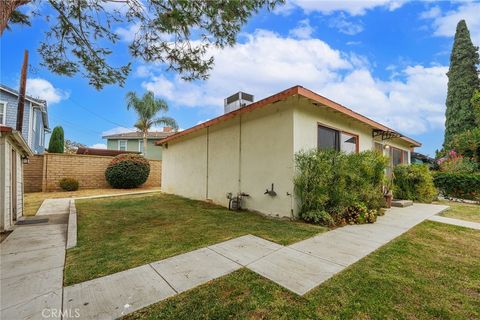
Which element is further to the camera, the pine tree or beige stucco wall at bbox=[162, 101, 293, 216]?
the pine tree

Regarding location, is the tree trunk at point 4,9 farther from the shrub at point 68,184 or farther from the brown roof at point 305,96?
the shrub at point 68,184

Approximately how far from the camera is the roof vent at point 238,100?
7.40 metres

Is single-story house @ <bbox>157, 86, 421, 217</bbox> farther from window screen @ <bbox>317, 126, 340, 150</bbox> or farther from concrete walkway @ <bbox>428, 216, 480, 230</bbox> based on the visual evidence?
concrete walkway @ <bbox>428, 216, 480, 230</bbox>

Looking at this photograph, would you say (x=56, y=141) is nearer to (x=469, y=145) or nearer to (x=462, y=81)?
(x=469, y=145)

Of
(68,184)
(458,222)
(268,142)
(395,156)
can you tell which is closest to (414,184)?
(395,156)

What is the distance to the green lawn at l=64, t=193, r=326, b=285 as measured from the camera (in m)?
2.96

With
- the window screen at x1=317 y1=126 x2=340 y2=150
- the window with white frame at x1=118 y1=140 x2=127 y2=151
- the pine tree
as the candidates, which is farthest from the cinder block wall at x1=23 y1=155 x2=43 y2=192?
the window with white frame at x1=118 y1=140 x2=127 y2=151

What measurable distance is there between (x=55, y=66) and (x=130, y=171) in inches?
335

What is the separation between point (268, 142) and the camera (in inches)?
232

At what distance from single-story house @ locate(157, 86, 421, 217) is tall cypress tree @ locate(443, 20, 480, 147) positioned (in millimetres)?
15288

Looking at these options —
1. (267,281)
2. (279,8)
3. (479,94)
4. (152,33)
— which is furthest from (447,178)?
(152,33)

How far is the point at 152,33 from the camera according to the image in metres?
4.52

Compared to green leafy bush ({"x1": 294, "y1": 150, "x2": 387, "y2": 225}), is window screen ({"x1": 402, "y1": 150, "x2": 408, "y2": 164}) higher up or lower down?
higher up

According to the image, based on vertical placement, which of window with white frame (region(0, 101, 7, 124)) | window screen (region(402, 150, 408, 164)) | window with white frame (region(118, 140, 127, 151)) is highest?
window with white frame (region(0, 101, 7, 124))
